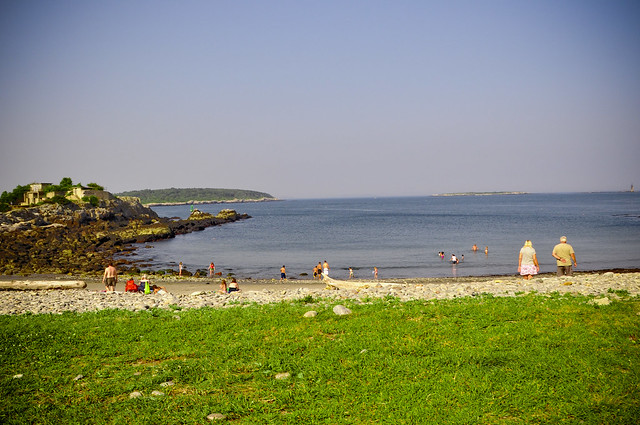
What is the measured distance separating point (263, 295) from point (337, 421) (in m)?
10.9

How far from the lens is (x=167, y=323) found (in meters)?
12.8

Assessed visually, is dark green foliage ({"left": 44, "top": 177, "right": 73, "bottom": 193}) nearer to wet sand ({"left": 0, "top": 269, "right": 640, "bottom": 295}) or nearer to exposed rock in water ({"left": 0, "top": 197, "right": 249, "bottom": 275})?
exposed rock in water ({"left": 0, "top": 197, "right": 249, "bottom": 275})

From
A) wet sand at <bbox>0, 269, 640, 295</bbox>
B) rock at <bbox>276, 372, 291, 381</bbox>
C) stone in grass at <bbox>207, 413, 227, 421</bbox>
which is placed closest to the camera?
stone in grass at <bbox>207, 413, 227, 421</bbox>

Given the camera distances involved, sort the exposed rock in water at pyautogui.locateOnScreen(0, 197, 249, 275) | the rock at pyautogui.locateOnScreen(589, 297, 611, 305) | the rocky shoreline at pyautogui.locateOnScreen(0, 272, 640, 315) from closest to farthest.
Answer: the rock at pyautogui.locateOnScreen(589, 297, 611, 305), the rocky shoreline at pyautogui.locateOnScreen(0, 272, 640, 315), the exposed rock in water at pyautogui.locateOnScreen(0, 197, 249, 275)

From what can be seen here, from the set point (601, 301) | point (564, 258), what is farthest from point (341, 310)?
point (564, 258)

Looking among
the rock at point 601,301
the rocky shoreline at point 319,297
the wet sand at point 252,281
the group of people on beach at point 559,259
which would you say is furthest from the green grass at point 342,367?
the wet sand at point 252,281

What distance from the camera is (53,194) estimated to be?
361ft

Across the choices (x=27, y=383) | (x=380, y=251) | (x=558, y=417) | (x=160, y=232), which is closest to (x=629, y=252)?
(x=380, y=251)

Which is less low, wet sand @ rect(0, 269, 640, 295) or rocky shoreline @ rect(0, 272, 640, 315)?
rocky shoreline @ rect(0, 272, 640, 315)

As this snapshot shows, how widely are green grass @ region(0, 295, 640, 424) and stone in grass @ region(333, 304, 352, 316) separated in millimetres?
322

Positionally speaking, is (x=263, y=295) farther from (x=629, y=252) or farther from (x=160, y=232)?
(x=160, y=232)

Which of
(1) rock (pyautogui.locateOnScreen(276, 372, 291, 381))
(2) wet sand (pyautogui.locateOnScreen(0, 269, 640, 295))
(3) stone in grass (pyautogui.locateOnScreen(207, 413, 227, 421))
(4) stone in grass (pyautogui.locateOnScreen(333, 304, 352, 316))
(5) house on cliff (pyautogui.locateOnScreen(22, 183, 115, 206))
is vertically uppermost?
(5) house on cliff (pyautogui.locateOnScreen(22, 183, 115, 206))

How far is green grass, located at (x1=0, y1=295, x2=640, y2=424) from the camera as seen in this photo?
7340 millimetres

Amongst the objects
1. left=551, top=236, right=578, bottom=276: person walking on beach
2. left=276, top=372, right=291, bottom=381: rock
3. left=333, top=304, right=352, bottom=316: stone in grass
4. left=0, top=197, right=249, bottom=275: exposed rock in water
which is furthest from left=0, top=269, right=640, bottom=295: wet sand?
left=276, top=372, right=291, bottom=381: rock
